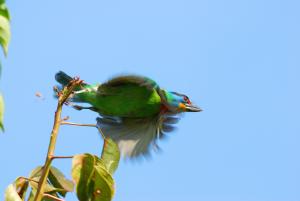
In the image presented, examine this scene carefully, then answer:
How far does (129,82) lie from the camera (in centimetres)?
599

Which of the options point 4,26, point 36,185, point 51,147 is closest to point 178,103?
point 36,185

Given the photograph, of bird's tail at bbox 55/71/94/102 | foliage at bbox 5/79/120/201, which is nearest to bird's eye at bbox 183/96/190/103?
bird's tail at bbox 55/71/94/102

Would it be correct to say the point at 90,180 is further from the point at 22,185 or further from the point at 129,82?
the point at 129,82

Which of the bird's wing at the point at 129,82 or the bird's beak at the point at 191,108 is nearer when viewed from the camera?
the bird's wing at the point at 129,82

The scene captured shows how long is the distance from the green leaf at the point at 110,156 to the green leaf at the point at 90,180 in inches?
19.3

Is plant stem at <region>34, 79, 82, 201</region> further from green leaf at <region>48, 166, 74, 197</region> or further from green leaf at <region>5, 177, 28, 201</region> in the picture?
green leaf at <region>48, 166, 74, 197</region>

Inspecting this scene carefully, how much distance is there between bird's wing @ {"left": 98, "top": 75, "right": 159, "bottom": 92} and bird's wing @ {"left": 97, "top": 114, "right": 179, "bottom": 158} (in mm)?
325

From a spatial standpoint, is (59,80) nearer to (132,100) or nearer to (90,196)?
(132,100)

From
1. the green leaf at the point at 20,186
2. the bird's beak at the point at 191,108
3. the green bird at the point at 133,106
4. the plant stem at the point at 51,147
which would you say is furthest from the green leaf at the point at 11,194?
the bird's beak at the point at 191,108

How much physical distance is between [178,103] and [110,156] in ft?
10.8

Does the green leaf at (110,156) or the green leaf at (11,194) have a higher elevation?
the green leaf at (110,156)

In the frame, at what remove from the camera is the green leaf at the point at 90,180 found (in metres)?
2.76

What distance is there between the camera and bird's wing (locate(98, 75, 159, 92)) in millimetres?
5789

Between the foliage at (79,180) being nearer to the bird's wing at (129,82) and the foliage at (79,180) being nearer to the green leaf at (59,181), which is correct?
the green leaf at (59,181)
